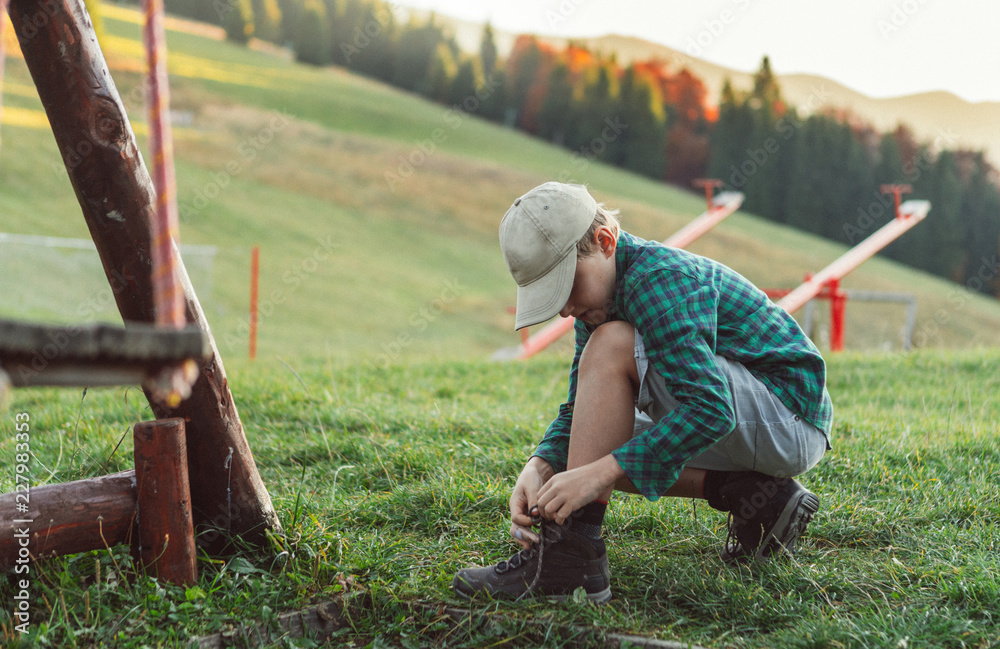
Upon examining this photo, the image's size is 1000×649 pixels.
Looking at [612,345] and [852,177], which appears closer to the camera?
[612,345]

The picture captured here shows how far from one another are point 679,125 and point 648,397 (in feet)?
151

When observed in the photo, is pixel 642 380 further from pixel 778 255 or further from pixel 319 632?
pixel 778 255

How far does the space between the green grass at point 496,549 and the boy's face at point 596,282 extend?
75 cm

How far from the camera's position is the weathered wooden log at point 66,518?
6.12ft

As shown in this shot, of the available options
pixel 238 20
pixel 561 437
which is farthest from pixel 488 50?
pixel 561 437

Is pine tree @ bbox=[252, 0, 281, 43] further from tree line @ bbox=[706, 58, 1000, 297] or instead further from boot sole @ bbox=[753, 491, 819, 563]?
boot sole @ bbox=[753, 491, 819, 563]

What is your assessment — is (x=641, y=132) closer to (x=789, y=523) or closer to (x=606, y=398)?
(x=789, y=523)

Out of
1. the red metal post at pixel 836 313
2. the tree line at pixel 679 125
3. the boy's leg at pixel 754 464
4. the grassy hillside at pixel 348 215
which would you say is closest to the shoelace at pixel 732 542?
the boy's leg at pixel 754 464

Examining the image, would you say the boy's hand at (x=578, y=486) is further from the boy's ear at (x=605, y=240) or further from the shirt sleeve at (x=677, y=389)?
the boy's ear at (x=605, y=240)

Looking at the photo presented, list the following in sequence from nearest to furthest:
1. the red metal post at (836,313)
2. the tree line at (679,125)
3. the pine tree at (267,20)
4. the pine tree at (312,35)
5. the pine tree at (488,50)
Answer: the red metal post at (836,313) → the tree line at (679,125) → the pine tree at (312,35) → the pine tree at (267,20) → the pine tree at (488,50)

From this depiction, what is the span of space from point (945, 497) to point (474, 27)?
57998 millimetres

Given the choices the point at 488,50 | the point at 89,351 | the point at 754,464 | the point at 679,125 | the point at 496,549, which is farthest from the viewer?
the point at 488,50

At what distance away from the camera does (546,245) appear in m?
1.89

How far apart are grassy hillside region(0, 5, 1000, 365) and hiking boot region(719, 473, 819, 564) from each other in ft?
25.7
